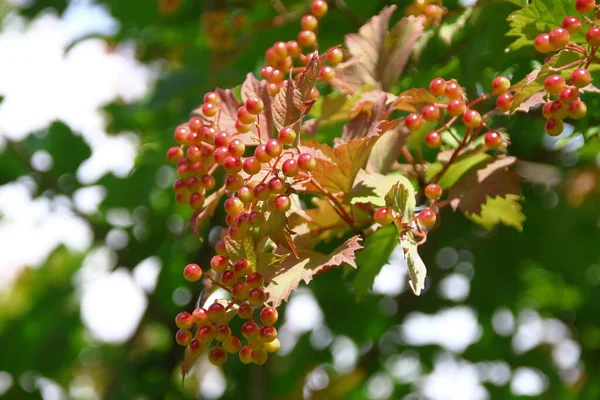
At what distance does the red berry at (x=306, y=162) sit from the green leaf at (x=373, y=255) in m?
0.23

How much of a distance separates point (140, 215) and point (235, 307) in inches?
47.3

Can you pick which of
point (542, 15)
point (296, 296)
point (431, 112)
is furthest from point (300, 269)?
point (296, 296)

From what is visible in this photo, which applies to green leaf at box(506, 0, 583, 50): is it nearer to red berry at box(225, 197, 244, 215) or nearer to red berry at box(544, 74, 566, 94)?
red berry at box(544, 74, 566, 94)

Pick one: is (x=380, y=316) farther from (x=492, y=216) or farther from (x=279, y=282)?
(x=279, y=282)

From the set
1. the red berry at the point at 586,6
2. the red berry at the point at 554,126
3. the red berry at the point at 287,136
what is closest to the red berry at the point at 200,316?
the red berry at the point at 287,136

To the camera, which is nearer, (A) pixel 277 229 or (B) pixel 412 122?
(A) pixel 277 229

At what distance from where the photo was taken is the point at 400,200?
80 centimetres

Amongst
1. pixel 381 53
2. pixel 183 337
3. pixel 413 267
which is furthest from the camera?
pixel 381 53

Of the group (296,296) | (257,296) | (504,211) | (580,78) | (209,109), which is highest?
(580,78)

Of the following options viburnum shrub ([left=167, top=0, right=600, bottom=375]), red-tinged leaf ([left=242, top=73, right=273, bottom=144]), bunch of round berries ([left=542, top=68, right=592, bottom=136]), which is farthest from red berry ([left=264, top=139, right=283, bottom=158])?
bunch of round berries ([left=542, top=68, right=592, bottom=136])

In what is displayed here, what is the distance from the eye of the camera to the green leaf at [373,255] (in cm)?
94

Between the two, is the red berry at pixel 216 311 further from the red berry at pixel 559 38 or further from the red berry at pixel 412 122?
the red berry at pixel 559 38

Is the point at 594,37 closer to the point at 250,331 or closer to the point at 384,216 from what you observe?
the point at 384,216

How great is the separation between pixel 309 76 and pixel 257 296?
0.28 m
